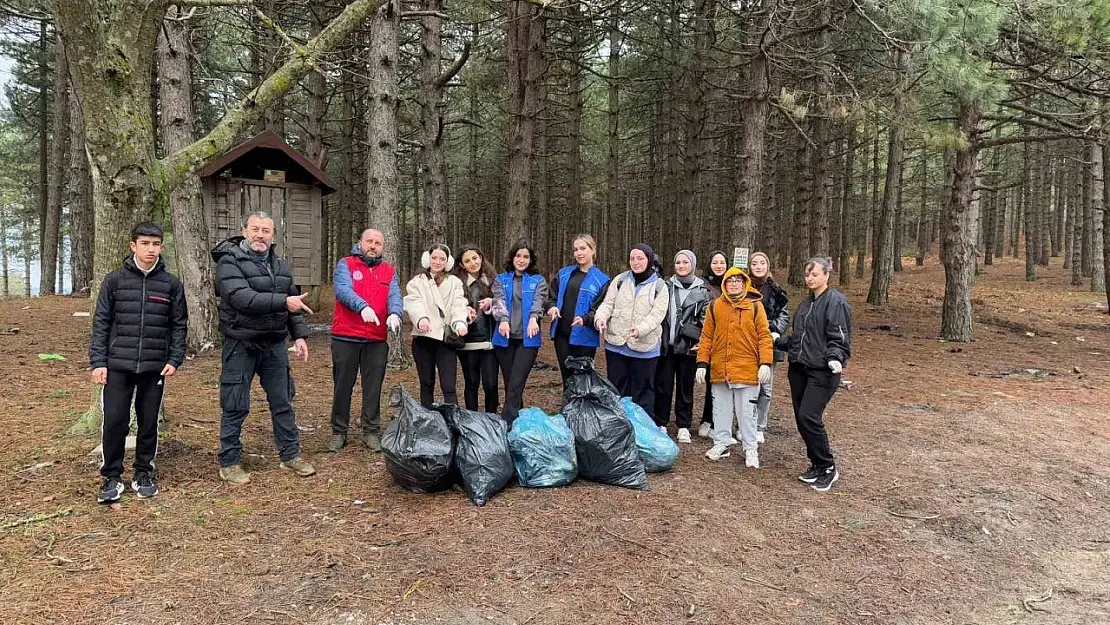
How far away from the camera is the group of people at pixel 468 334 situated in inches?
156

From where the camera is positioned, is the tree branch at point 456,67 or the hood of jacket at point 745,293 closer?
the hood of jacket at point 745,293

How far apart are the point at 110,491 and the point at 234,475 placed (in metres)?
0.71

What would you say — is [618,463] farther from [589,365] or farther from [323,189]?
[323,189]

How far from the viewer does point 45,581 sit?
3035mm

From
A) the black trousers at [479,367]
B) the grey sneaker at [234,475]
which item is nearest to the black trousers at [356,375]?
the black trousers at [479,367]

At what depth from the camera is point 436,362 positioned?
5.34m

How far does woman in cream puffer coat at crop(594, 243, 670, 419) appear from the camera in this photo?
210 inches

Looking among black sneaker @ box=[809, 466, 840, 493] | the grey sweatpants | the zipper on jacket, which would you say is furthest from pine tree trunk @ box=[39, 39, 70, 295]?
black sneaker @ box=[809, 466, 840, 493]

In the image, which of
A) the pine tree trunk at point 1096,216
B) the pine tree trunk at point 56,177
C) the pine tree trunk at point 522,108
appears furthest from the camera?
the pine tree trunk at point 1096,216

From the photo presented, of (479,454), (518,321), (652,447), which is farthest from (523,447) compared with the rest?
(518,321)

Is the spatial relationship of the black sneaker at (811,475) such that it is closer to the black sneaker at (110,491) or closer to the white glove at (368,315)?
the white glove at (368,315)

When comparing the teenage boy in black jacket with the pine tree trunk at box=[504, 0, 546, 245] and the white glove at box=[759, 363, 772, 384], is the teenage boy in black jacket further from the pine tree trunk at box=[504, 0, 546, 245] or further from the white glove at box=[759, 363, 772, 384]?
the pine tree trunk at box=[504, 0, 546, 245]

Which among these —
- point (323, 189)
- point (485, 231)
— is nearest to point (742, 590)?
point (323, 189)

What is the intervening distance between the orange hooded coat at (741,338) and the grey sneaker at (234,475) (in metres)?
3.66
